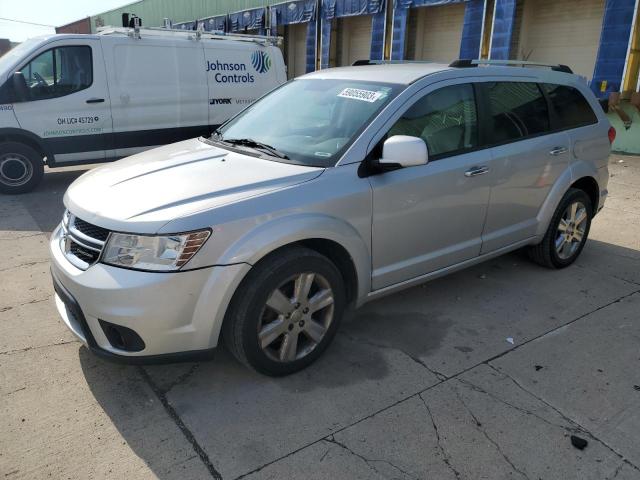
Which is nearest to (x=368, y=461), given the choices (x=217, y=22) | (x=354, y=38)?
(x=354, y=38)

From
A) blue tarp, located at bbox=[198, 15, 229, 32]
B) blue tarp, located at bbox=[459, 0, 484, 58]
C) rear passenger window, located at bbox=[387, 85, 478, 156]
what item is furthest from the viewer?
blue tarp, located at bbox=[198, 15, 229, 32]

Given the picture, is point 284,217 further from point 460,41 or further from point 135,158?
point 460,41

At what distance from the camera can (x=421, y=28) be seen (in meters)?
14.7

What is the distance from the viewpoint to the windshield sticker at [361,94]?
342 centimetres

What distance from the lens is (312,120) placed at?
356 centimetres

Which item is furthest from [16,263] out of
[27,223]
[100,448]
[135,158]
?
[100,448]

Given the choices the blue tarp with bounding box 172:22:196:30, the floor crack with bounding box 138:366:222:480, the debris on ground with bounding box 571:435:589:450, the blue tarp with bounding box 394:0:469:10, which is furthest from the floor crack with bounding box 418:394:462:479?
the blue tarp with bounding box 172:22:196:30

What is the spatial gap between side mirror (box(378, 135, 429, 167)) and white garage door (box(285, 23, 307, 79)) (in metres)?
18.0

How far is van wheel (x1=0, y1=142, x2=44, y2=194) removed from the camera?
7297 mm

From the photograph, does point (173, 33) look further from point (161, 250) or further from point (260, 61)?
point (161, 250)

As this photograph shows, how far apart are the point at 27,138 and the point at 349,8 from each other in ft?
38.3

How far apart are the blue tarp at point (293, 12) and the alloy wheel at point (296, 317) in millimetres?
16740

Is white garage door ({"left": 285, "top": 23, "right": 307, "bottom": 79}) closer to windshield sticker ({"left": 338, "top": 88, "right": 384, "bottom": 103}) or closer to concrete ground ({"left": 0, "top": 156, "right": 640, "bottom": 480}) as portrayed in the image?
windshield sticker ({"left": 338, "top": 88, "right": 384, "bottom": 103})

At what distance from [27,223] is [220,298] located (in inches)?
181
